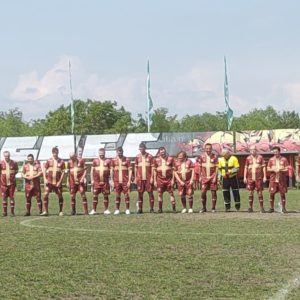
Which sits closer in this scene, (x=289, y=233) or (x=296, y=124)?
(x=289, y=233)

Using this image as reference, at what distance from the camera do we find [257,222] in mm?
17312

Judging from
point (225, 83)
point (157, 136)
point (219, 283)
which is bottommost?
point (219, 283)

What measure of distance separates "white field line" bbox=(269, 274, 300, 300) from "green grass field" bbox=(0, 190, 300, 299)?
0.04 meters

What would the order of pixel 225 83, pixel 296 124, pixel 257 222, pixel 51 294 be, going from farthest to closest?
pixel 296 124 < pixel 225 83 < pixel 257 222 < pixel 51 294

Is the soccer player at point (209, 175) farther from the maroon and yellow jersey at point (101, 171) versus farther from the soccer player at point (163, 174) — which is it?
the maroon and yellow jersey at point (101, 171)

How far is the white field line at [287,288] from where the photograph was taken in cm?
801

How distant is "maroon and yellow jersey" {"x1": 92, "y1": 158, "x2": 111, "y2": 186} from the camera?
21.4 meters

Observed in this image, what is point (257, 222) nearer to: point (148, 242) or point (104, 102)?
point (148, 242)

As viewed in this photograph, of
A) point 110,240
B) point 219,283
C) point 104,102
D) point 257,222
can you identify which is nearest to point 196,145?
point 257,222

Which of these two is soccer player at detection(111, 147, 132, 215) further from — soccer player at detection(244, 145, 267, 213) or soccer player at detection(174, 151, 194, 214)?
soccer player at detection(244, 145, 267, 213)

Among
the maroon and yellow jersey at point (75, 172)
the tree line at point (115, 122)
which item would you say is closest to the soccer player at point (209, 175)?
the maroon and yellow jersey at point (75, 172)

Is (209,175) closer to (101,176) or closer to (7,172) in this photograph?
(101,176)

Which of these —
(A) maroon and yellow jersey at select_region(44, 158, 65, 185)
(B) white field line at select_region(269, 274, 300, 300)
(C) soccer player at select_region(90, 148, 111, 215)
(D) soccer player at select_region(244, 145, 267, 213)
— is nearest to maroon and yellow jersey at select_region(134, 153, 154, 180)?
(C) soccer player at select_region(90, 148, 111, 215)

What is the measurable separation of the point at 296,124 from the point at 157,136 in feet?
164
